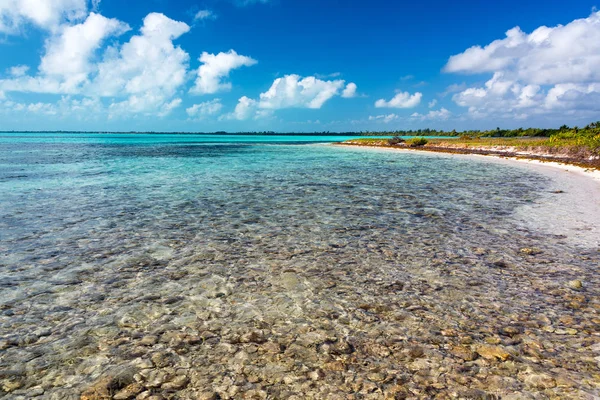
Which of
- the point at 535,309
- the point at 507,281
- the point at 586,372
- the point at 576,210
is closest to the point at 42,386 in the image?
the point at 586,372

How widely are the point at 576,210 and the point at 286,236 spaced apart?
14.1 metres

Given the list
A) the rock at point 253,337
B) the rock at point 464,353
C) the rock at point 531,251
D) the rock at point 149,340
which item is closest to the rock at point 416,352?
the rock at point 464,353

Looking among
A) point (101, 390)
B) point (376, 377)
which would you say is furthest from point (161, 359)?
point (376, 377)

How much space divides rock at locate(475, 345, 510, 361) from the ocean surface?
0.08ft

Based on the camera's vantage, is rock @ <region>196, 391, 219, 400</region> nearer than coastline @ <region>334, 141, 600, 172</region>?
Yes

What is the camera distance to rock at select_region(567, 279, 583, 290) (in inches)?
320

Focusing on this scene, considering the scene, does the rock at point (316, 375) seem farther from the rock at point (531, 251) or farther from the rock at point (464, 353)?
the rock at point (531, 251)

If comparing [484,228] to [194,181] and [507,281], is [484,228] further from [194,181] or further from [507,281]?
[194,181]

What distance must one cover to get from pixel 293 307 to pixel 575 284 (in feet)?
21.8

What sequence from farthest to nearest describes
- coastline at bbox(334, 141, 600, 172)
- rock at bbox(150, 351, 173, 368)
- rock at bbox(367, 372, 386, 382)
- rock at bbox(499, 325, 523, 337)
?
coastline at bbox(334, 141, 600, 172), rock at bbox(499, 325, 523, 337), rock at bbox(150, 351, 173, 368), rock at bbox(367, 372, 386, 382)

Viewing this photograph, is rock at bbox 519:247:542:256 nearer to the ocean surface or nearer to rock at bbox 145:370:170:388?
the ocean surface

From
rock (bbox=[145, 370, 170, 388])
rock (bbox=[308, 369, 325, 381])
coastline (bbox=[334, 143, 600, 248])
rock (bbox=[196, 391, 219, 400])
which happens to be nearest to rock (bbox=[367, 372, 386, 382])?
rock (bbox=[308, 369, 325, 381])

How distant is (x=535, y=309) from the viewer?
7082mm

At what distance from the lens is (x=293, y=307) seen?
23.5ft
